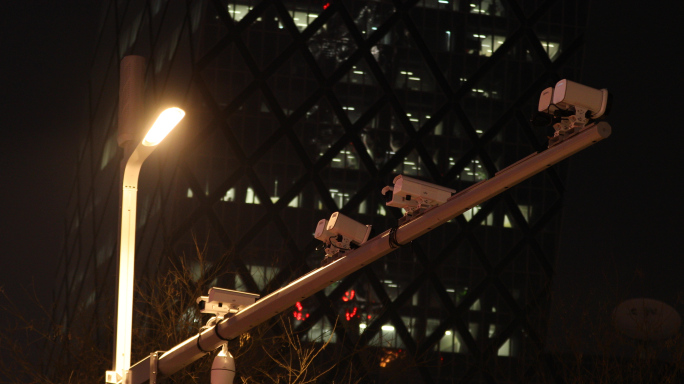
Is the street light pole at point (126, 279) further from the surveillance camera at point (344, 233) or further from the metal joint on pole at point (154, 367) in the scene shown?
the surveillance camera at point (344, 233)

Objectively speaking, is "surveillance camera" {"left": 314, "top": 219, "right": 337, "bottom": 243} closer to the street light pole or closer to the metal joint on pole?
the street light pole

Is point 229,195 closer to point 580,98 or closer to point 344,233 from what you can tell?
point 344,233

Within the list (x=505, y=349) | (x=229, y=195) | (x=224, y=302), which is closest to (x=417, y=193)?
(x=224, y=302)

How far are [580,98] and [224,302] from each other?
4.37 metres

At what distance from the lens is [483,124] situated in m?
69.8

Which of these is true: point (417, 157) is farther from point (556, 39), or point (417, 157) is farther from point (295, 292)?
point (295, 292)

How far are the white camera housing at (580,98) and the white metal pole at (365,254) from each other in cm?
15


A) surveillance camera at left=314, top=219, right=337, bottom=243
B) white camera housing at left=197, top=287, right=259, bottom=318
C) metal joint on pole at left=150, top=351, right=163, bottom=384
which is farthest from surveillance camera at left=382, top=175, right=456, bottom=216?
metal joint on pole at left=150, top=351, right=163, bottom=384

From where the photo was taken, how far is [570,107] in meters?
7.25

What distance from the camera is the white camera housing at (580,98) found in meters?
7.07

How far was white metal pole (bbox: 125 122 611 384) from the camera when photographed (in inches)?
291

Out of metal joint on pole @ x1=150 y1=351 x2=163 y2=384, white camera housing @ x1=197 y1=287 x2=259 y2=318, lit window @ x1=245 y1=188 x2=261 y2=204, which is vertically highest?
lit window @ x1=245 y1=188 x2=261 y2=204

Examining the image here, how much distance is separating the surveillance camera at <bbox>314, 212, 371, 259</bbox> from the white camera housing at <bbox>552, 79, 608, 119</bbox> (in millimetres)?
2415

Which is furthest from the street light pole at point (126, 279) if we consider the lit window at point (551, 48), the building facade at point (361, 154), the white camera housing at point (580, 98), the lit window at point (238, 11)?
the lit window at point (551, 48)
